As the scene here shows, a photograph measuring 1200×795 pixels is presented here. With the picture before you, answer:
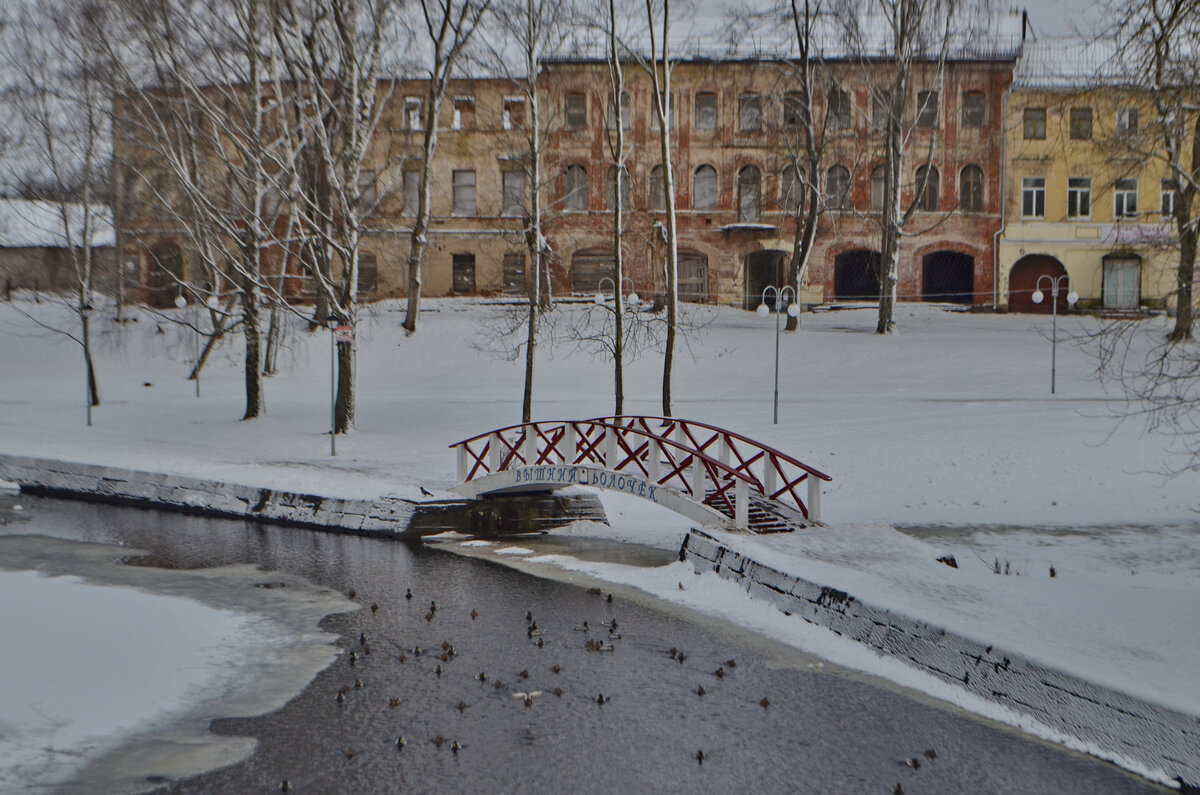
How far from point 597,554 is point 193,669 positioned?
25.5ft

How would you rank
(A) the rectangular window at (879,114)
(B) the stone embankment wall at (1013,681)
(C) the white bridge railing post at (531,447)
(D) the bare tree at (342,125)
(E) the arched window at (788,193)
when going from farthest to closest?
(E) the arched window at (788,193) < (A) the rectangular window at (879,114) < (D) the bare tree at (342,125) < (C) the white bridge railing post at (531,447) < (B) the stone embankment wall at (1013,681)

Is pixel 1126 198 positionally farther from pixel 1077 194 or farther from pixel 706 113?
pixel 706 113

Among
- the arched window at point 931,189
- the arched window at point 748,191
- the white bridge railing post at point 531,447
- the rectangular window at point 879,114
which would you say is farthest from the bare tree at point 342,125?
the arched window at point 931,189

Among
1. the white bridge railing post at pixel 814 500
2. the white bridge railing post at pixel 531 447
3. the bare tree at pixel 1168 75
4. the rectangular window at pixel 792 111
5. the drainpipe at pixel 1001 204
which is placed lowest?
the white bridge railing post at pixel 814 500

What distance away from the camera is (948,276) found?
50.8 metres

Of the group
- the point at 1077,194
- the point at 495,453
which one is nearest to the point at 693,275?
the point at 1077,194

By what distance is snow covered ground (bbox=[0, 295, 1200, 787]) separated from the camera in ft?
43.3

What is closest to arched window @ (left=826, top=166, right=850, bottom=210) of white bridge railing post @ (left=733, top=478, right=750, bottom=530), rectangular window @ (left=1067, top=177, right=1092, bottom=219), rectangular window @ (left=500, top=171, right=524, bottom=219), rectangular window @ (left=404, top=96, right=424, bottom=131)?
rectangular window @ (left=1067, top=177, right=1092, bottom=219)

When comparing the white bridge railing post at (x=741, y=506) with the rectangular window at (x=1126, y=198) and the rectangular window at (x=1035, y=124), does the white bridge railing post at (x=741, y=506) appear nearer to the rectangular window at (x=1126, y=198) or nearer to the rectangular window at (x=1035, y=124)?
the rectangular window at (x=1035, y=124)

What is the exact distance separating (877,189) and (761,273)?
238 inches

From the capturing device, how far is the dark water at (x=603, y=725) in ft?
30.0

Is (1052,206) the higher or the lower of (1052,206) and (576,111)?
the lower

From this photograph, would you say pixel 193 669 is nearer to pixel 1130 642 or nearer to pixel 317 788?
pixel 317 788

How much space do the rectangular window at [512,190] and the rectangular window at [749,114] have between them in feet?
31.9
